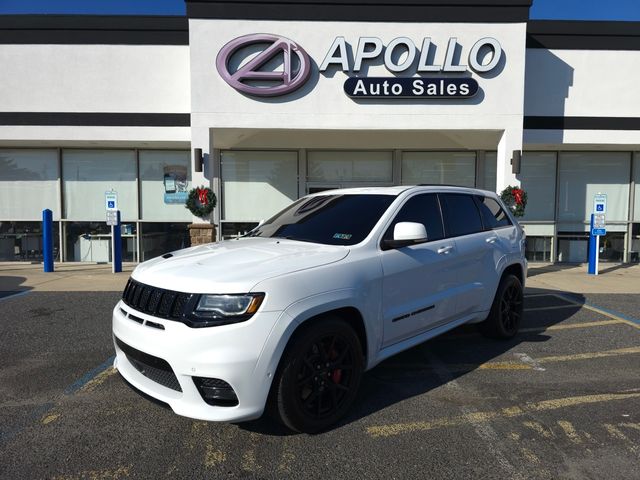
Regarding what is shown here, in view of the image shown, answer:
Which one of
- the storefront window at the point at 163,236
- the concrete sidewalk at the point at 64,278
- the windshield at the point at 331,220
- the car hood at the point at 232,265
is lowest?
the concrete sidewalk at the point at 64,278

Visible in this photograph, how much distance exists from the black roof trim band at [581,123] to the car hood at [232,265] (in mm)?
10409

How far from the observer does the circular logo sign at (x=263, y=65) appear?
10.2m

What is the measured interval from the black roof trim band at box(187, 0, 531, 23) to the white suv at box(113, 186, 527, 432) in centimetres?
773

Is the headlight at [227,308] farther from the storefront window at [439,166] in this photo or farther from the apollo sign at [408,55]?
the storefront window at [439,166]

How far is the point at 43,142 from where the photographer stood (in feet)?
39.0

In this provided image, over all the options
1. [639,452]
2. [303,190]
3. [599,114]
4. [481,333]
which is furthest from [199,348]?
[599,114]

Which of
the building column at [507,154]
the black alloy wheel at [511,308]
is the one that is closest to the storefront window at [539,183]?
the building column at [507,154]

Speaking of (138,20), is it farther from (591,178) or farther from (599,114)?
(591,178)

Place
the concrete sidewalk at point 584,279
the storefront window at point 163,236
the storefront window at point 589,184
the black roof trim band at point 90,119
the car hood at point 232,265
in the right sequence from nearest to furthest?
1. the car hood at point 232,265
2. the concrete sidewalk at point 584,279
3. the black roof trim band at point 90,119
4. the storefront window at point 163,236
5. the storefront window at point 589,184

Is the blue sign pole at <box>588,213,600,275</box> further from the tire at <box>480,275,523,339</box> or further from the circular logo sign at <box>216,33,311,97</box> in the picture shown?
the circular logo sign at <box>216,33,311,97</box>

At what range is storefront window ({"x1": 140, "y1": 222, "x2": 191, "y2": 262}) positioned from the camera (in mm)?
13078

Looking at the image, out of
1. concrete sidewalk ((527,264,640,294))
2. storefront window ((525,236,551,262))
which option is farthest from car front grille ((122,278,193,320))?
storefront window ((525,236,551,262))

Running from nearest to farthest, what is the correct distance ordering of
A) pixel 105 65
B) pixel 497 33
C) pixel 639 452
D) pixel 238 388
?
pixel 238 388, pixel 639 452, pixel 497 33, pixel 105 65

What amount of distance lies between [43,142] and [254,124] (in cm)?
615
